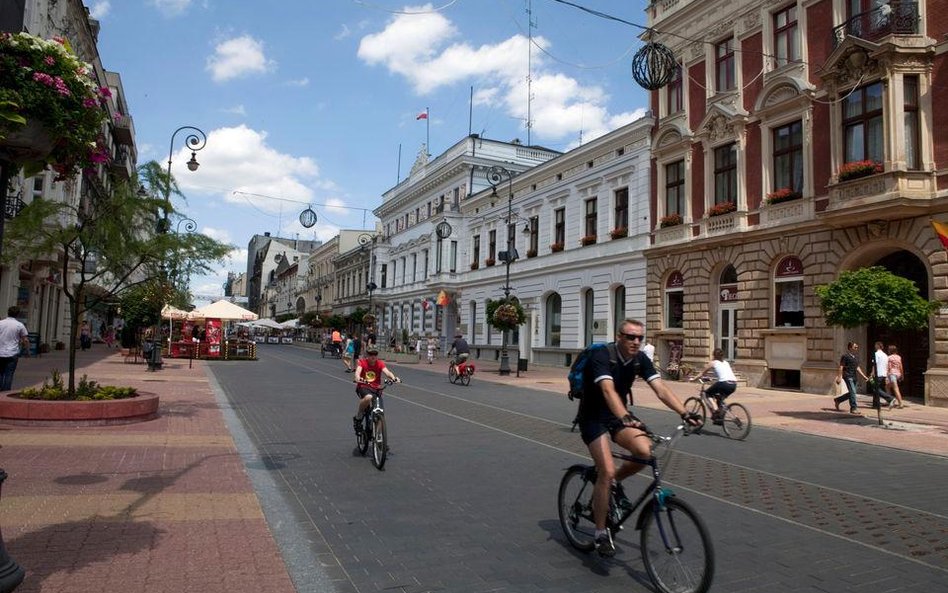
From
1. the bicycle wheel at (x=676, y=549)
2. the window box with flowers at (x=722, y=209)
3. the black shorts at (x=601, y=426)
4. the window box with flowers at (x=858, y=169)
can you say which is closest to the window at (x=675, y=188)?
the window box with flowers at (x=722, y=209)

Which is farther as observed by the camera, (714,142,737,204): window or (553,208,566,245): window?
(553,208,566,245): window

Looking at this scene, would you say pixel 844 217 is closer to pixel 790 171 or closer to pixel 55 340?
pixel 790 171

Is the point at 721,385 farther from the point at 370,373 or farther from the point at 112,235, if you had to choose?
the point at 112,235

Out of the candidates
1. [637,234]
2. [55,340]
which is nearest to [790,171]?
→ [637,234]

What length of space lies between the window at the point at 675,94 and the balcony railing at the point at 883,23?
7.65 meters

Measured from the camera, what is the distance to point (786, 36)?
77.4ft

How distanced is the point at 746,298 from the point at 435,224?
1227 inches

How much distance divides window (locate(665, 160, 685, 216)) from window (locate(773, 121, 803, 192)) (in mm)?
4600

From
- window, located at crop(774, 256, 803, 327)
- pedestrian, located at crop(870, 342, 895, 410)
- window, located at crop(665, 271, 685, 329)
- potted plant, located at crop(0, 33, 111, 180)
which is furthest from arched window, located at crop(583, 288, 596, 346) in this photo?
potted plant, located at crop(0, 33, 111, 180)

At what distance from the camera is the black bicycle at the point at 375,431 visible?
8461 mm

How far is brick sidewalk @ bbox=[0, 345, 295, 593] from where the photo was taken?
441 centimetres

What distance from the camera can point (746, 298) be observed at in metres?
24.2

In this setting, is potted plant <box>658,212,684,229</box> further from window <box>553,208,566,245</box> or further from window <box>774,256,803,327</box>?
window <box>553,208,566,245</box>

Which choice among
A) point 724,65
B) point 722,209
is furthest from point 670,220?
point 724,65
